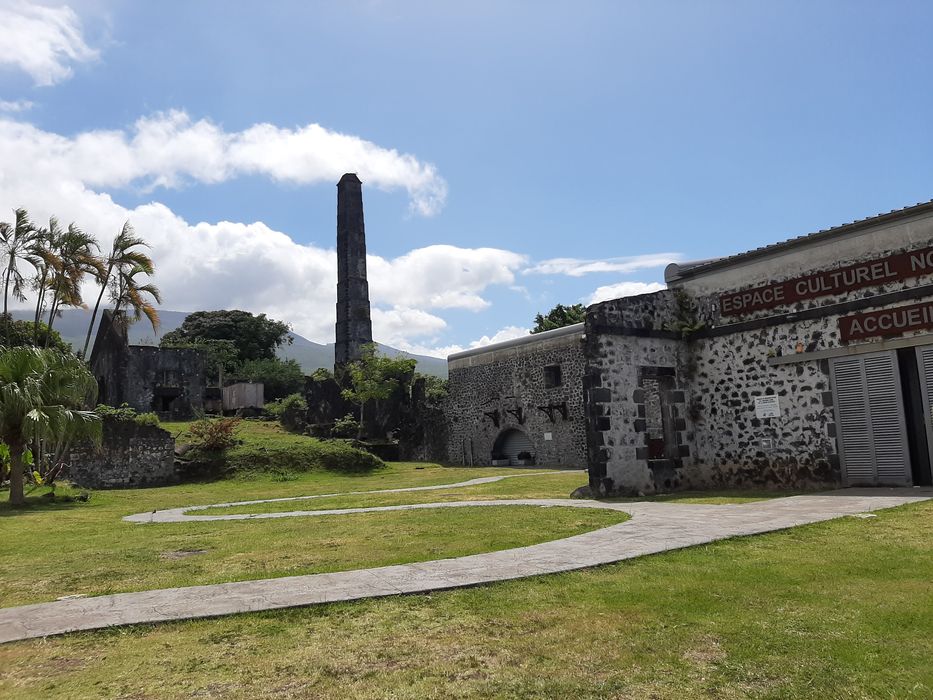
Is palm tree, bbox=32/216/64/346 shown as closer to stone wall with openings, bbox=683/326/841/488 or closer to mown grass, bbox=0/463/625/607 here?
mown grass, bbox=0/463/625/607

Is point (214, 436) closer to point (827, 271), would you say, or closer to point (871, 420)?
point (827, 271)

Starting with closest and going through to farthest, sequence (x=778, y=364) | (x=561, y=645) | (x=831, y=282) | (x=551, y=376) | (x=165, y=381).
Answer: (x=561, y=645) → (x=831, y=282) → (x=778, y=364) → (x=551, y=376) → (x=165, y=381)

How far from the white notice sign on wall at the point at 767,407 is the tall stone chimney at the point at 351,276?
3238 cm

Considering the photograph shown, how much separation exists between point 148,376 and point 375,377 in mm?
11389

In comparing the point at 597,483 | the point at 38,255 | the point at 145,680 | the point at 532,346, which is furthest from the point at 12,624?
the point at 532,346

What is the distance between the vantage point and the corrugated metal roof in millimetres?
11188

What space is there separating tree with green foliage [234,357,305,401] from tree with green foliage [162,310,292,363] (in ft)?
8.90

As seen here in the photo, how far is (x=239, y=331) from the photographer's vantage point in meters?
61.0

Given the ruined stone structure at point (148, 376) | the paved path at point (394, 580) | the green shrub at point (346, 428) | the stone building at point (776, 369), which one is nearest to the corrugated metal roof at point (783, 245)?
the stone building at point (776, 369)

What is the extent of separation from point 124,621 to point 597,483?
911 centimetres

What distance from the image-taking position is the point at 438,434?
100ft

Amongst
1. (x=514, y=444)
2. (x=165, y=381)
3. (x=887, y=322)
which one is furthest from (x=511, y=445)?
(x=165, y=381)

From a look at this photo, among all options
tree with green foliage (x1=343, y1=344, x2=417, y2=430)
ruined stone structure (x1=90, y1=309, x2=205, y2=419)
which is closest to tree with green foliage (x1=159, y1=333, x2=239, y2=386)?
ruined stone structure (x1=90, y1=309, x2=205, y2=419)

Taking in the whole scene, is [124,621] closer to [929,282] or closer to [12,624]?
[12,624]
